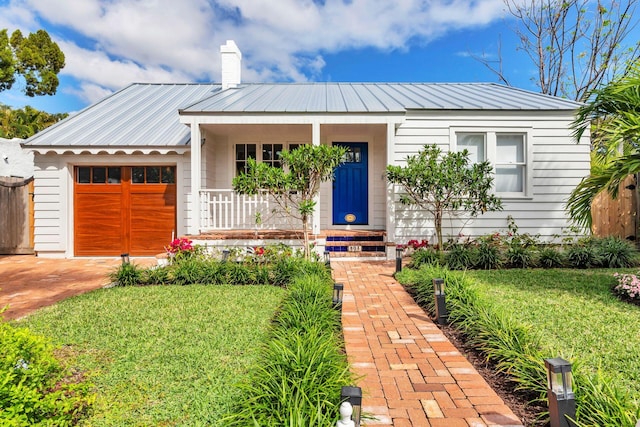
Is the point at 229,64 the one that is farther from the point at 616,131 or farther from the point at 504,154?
the point at 616,131

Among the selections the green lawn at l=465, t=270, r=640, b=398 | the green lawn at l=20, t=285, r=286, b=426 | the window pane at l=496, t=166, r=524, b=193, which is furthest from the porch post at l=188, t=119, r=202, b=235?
the window pane at l=496, t=166, r=524, b=193

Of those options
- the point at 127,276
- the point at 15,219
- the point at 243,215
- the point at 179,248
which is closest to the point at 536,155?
the point at 243,215

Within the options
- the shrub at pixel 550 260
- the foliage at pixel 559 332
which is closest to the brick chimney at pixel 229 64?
the foliage at pixel 559 332

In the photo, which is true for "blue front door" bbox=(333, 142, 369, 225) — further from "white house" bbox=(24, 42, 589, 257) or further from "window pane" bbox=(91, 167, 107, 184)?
"window pane" bbox=(91, 167, 107, 184)

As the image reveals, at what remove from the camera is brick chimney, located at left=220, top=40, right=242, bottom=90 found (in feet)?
37.1

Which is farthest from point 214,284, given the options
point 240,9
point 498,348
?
point 240,9

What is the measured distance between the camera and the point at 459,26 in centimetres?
1792

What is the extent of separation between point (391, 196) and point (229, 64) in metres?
7.10

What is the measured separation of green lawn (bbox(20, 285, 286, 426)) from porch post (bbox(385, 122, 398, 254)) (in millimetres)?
3891

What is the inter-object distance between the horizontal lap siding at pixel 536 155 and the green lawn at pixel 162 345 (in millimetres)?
5823

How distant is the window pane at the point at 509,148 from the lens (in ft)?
29.7

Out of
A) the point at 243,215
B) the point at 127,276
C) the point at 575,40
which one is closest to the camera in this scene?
the point at 127,276

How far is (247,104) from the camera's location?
8.76 m

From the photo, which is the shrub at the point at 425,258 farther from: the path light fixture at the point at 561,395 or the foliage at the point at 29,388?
the foliage at the point at 29,388
